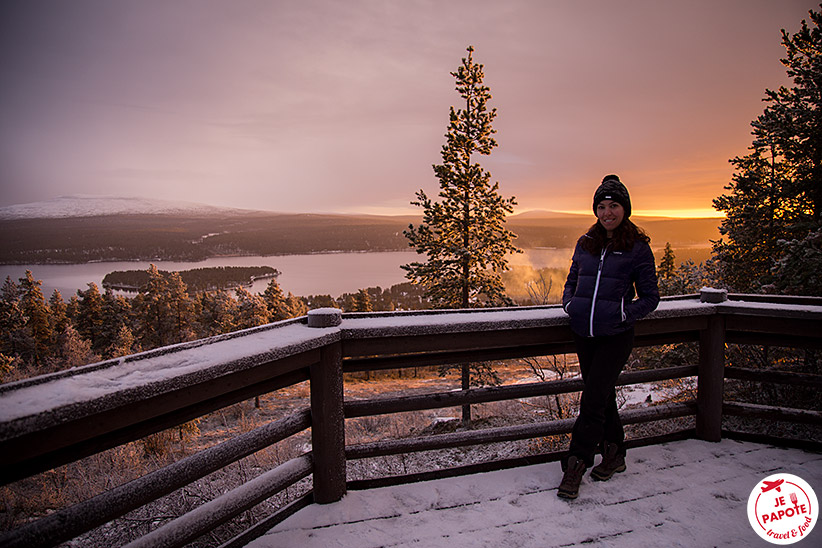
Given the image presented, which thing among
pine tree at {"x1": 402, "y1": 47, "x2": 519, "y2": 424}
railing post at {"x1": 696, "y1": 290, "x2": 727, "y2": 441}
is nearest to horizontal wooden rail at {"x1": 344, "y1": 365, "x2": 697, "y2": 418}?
railing post at {"x1": 696, "y1": 290, "x2": 727, "y2": 441}

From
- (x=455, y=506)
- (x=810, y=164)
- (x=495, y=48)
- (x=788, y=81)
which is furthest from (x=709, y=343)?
(x=495, y=48)

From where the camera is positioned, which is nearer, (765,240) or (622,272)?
(622,272)

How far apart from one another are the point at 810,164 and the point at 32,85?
113 metres

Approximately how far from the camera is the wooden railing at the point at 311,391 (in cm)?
131

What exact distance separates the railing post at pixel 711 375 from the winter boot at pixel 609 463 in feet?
3.47

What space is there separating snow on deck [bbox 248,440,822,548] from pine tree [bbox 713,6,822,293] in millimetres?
9843

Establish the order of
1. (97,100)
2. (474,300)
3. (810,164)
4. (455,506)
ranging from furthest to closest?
(97,100) < (474,300) < (810,164) < (455,506)

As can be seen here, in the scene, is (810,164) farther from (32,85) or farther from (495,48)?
(32,85)

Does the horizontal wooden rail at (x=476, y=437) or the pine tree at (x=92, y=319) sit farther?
the pine tree at (x=92, y=319)

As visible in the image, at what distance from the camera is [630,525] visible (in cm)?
231

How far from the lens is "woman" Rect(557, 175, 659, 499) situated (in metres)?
2.58

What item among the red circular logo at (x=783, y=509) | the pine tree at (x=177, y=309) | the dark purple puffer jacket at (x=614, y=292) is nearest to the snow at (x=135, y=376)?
the dark purple puffer jacket at (x=614, y=292)

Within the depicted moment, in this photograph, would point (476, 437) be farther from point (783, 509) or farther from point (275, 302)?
point (275, 302)

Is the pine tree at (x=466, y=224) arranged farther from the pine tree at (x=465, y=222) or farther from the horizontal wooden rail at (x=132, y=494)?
the horizontal wooden rail at (x=132, y=494)
